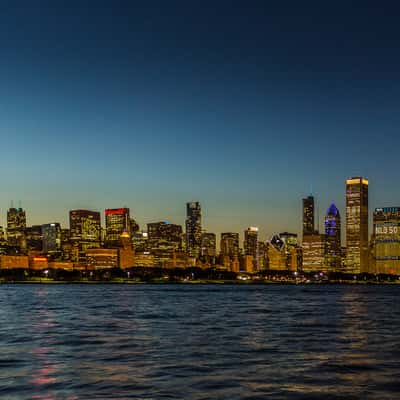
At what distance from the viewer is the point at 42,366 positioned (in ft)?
101

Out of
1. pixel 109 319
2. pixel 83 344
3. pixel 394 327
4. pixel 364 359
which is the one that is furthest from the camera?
pixel 109 319

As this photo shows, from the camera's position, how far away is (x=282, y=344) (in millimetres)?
40562

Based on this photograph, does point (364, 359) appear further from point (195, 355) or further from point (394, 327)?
point (394, 327)

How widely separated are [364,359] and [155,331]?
19509 millimetres

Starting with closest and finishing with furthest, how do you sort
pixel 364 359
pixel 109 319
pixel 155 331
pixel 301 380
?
pixel 301 380 → pixel 364 359 → pixel 155 331 → pixel 109 319

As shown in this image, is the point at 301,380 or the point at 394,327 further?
the point at 394,327

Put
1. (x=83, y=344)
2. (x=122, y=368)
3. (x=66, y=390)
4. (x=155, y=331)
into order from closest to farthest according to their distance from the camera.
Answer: (x=66, y=390), (x=122, y=368), (x=83, y=344), (x=155, y=331)

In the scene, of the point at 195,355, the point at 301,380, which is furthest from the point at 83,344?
the point at 301,380

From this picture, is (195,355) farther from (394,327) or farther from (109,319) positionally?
(109,319)

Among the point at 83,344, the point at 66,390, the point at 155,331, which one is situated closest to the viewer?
the point at 66,390

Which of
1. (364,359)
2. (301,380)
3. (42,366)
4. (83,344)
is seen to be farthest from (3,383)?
(364,359)

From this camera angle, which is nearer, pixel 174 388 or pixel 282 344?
pixel 174 388

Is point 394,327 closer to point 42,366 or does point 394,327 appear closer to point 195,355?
point 195,355

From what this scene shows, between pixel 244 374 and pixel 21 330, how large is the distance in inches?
1049
